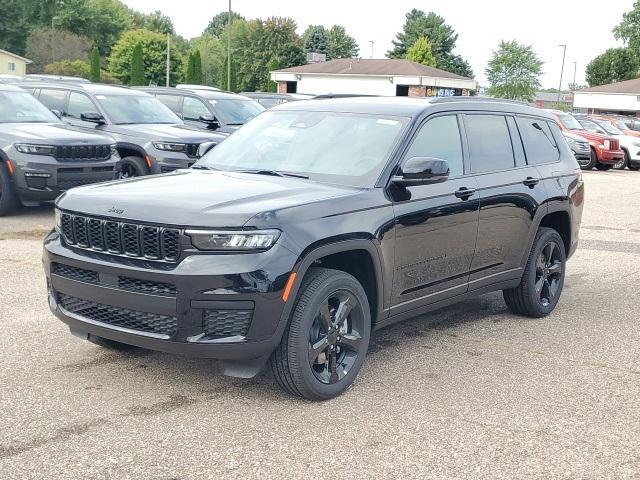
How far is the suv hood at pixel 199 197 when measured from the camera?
460 cm

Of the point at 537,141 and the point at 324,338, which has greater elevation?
the point at 537,141

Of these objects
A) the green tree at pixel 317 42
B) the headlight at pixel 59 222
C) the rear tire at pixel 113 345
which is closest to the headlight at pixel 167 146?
the rear tire at pixel 113 345

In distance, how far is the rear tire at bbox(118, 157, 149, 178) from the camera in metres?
13.1

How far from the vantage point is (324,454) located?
425 cm

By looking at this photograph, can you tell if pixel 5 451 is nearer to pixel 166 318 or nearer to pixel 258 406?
pixel 166 318

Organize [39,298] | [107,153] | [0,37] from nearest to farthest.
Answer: [39,298]
[107,153]
[0,37]

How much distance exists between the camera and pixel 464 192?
611 cm

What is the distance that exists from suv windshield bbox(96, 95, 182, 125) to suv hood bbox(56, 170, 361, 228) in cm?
842

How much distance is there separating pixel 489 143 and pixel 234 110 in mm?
10644

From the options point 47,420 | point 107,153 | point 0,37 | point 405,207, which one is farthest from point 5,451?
point 0,37

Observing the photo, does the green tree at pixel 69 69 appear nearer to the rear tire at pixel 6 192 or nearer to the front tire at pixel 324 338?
the rear tire at pixel 6 192

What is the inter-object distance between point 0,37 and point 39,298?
324 feet

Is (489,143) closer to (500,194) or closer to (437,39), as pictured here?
(500,194)

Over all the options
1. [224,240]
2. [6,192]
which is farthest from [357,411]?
[6,192]
